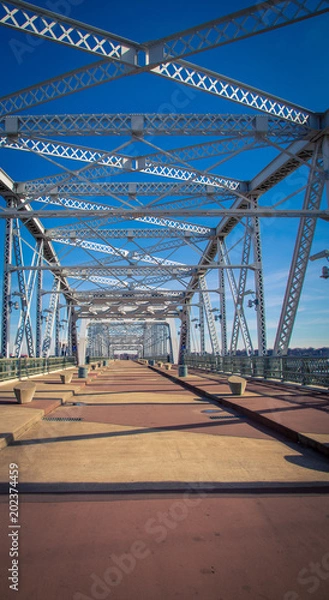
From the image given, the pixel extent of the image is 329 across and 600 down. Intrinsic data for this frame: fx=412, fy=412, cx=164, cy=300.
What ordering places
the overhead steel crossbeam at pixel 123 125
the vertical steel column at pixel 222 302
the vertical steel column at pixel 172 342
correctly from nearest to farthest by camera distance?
1. the overhead steel crossbeam at pixel 123 125
2. the vertical steel column at pixel 222 302
3. the vertical steel column at pixel 172 342

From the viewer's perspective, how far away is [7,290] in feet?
78.6

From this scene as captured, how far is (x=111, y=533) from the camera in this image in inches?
139

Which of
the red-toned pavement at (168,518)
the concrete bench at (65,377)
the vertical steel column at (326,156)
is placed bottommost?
the red-toned pavement at (168,518)

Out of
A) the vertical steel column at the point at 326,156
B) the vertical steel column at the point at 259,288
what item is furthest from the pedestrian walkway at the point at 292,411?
the vertical steel column at the point at 326,156

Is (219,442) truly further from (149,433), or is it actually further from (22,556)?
(22,556)

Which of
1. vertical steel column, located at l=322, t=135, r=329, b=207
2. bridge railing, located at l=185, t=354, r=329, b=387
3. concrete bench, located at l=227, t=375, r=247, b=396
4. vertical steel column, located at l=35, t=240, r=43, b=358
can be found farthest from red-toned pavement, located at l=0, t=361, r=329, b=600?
vertical steel column, located at l=35, t=240, r=43, b=358

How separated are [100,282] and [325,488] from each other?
41.0 m

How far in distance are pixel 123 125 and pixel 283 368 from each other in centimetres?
1113

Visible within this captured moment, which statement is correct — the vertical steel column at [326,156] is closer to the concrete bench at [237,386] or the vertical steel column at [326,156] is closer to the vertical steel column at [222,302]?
the concrete bench at [237,386]

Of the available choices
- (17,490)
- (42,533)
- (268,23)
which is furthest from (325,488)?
(268,23)

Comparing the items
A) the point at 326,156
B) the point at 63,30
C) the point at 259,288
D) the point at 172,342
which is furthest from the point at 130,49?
the point at 172,342

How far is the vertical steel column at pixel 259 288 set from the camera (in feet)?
73.6

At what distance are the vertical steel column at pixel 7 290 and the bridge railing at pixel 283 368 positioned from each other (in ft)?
43.3

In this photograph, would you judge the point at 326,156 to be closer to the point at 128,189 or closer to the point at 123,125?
the point at 123,125
